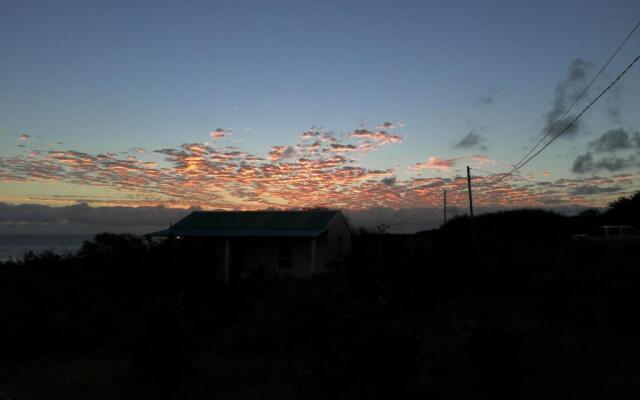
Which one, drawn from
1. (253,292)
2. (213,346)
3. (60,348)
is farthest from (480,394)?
(253,292)

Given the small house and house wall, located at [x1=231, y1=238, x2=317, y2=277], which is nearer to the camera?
the small house

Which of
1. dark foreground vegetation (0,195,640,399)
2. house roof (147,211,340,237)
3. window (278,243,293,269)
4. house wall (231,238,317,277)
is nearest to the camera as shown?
dark foreground vegetation (0,195,640,399)

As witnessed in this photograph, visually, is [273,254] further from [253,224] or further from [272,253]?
[253,224]

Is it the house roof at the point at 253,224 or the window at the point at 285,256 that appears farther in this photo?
the window at the point at 285,256

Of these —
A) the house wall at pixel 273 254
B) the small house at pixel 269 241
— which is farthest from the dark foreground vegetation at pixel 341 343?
the house wall at pixel 273 254

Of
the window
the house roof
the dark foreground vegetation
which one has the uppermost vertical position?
the house roof

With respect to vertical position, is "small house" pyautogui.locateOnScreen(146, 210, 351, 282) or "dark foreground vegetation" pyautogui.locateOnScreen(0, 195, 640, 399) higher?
"small house" pyautogui.locateOnScreen(146, 210, 351, 282)

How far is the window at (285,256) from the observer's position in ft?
77.2

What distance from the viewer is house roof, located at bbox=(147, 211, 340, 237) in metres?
23.0

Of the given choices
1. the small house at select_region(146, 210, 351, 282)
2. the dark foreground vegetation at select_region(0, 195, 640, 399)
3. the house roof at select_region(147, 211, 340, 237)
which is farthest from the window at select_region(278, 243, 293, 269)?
the dark foreground vegetation at select_region(0, 195, 640, 399)

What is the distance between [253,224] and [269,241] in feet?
4.63

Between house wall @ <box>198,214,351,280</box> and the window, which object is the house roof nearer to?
house wall @ <box>198,214,351,280</box>

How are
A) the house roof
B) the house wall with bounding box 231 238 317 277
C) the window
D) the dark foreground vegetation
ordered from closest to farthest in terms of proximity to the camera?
the dark foreground vegetation < the house roof < the house wall with bounding box 231 238 317 277 < the window

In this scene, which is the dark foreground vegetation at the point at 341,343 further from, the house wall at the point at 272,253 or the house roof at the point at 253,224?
the house wall at the point at 272,253
